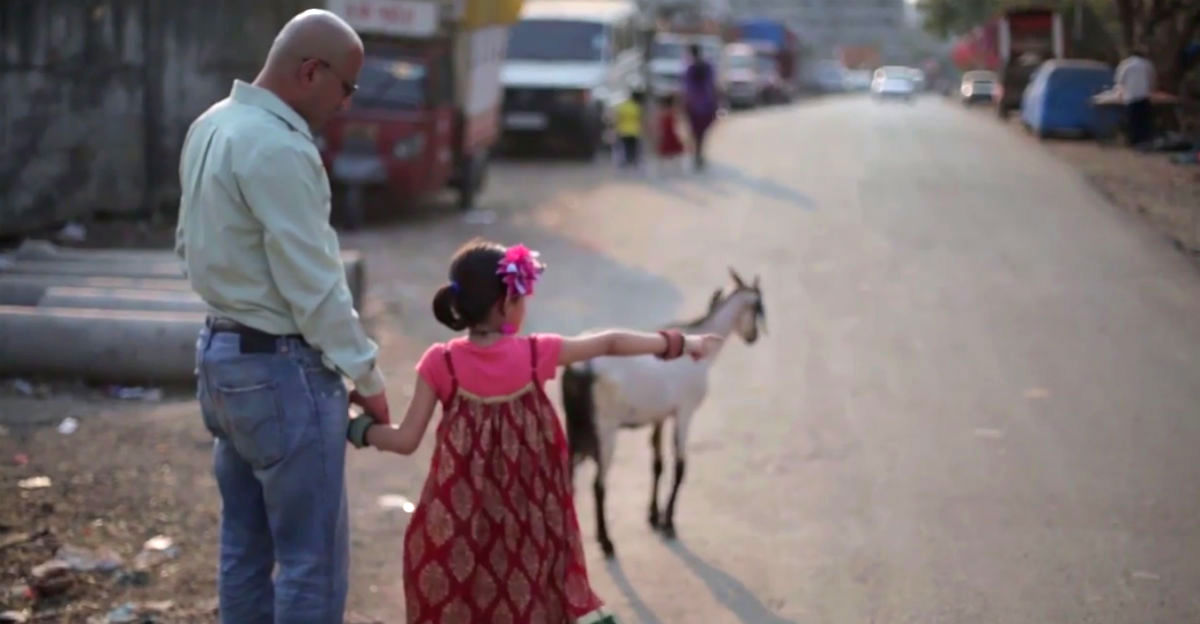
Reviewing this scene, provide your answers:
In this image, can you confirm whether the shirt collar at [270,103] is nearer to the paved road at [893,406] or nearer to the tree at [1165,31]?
the paved road at [893,406]

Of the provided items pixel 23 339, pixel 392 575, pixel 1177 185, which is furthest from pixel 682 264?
pixel 392 575

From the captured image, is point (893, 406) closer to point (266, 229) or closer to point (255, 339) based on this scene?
point (255, 339)

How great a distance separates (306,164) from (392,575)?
9.15 ft

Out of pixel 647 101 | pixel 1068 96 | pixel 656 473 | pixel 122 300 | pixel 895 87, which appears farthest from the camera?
pixel 895 87

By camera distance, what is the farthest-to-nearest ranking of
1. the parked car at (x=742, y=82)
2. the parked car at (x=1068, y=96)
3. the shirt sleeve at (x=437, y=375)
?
1. the parked car at (x=742, y=82)
2. the parked car at (x=1068, y=96)
3. the shirt sleeve at (x=437, y=375)

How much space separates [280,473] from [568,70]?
2150 cm

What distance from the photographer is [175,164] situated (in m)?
15.7

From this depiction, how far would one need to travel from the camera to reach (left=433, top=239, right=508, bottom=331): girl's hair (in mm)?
4164

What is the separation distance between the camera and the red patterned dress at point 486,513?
4.19m

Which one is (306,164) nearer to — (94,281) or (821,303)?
(94,281)

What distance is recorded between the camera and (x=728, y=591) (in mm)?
5969

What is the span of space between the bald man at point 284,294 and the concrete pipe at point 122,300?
18.0 ft

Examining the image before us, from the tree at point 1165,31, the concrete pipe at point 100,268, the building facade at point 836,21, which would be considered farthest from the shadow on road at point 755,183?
the building facade at point 836,21

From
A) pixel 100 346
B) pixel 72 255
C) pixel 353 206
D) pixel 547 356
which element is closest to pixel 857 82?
pixel 353 206
